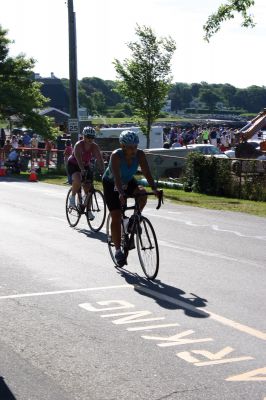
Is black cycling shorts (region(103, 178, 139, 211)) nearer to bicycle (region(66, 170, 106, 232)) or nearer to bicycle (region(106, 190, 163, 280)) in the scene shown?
bicycle (region(106, 190, 163, 280))

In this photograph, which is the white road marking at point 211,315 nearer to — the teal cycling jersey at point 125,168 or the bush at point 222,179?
the teal cycling jersey at point 125,168

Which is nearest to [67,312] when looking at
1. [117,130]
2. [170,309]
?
[170,309]

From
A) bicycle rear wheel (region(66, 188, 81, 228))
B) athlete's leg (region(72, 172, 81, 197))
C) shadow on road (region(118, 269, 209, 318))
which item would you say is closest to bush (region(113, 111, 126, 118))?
bicycle rear wheel (region(66, 188, 81, 228))

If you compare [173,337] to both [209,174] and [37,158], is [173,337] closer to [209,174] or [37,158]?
[209,174]

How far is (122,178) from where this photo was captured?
9562 mm

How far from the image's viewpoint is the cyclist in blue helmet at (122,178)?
9211 millimetres

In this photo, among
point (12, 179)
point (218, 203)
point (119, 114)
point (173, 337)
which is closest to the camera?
point (173, 337)

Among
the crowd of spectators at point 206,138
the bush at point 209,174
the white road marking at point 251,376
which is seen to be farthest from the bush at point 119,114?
the white road marking at point 251,376

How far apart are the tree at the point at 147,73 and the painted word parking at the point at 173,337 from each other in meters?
32.8

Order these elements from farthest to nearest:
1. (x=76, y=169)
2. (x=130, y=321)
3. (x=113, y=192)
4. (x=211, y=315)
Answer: (x=76, y=169) < (x=113, y=192) < (x=211, y=315) < (x=130, y=321)

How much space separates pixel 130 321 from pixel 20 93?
91.0 feet

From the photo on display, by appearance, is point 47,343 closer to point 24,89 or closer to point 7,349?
point 7,349

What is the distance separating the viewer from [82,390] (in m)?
5.31

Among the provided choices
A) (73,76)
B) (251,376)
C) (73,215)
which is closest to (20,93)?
(73,76)
